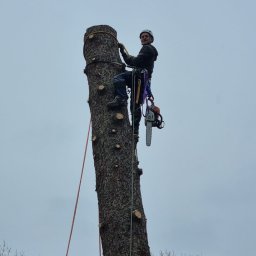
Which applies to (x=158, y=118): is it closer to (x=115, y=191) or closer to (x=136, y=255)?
(x=115, y=191)

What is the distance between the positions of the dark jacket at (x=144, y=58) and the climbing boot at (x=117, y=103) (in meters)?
0.98

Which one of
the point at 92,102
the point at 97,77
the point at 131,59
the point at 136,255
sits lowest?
the point at 136,255

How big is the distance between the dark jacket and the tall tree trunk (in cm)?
38

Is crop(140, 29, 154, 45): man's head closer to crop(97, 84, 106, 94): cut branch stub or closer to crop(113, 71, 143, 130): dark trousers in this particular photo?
crop(113, 71, 143, 130): dark trousers

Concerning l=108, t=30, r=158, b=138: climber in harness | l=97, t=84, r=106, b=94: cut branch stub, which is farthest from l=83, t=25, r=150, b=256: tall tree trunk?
l=108, t=30, r=158, b=138: climber in harness

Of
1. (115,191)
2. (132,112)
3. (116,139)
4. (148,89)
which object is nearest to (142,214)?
(115,191)

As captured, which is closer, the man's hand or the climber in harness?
the climber in harness

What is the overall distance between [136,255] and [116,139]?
104 centimetres

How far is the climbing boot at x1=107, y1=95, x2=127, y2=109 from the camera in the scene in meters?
4.04

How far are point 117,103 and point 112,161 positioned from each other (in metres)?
0.64

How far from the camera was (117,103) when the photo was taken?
13.3ft

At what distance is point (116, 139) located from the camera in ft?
12.5

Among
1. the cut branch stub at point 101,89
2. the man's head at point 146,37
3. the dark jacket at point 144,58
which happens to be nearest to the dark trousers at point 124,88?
the cut branch stub at point 101,89

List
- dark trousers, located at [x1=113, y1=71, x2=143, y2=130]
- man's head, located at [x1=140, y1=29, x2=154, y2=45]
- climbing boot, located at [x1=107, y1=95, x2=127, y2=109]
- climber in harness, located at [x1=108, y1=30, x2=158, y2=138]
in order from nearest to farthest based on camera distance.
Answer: climbing boot, located at [x1=107, y1=95, x2=127, y2=109] → dark trousers, located at [x1=113, y1=71, x2=143, y2=130] → climber in harness, located at [x1=108, y1=30, x2=158, y2=138] → man's head, located at [x1=140, y1=29, x2=154, y2=45]
